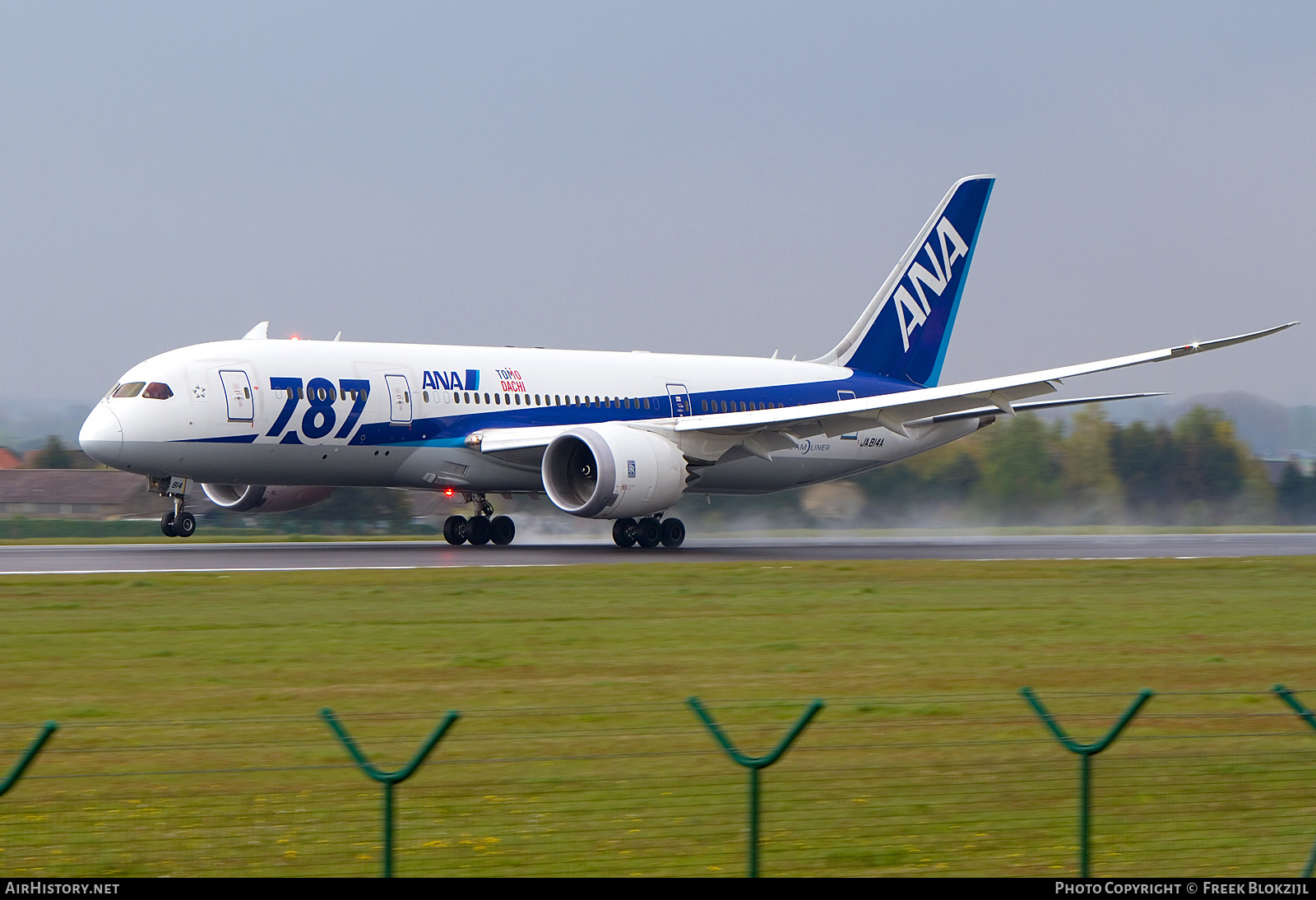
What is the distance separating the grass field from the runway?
318cm

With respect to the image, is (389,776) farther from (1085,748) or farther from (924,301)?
(924,301)

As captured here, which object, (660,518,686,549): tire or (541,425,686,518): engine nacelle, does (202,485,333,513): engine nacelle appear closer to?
(541,425,686,518): engine nacelle

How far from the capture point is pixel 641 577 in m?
23.0

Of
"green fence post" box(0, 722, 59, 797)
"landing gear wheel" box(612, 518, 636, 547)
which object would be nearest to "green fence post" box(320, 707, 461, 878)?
"green fence post" box(0, 722, 59, 797)

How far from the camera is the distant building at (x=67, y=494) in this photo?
56.6 m

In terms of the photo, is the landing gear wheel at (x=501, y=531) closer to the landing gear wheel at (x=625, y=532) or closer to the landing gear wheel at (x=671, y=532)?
the landing gear wheel at (x=625, y=532)

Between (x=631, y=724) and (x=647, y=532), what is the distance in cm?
2039

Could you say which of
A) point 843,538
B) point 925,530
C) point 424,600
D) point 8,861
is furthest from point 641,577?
point 925,530

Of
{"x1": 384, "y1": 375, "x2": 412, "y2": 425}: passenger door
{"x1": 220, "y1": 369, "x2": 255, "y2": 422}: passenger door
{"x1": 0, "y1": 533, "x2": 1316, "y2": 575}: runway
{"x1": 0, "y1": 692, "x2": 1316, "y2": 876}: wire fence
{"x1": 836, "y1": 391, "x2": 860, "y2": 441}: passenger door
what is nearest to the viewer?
{"x1": 0, "y1": 692, "x2": 1316, "y2": 876}: wire fence

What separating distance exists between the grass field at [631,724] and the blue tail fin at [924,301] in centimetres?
1678

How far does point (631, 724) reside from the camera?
10.9m

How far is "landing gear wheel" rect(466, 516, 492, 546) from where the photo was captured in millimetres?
31578

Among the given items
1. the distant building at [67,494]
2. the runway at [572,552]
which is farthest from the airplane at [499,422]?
the distant building at [67,494]

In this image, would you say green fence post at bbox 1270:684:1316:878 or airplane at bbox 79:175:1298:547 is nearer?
green fence post at bbox 1270:684:1316:878
